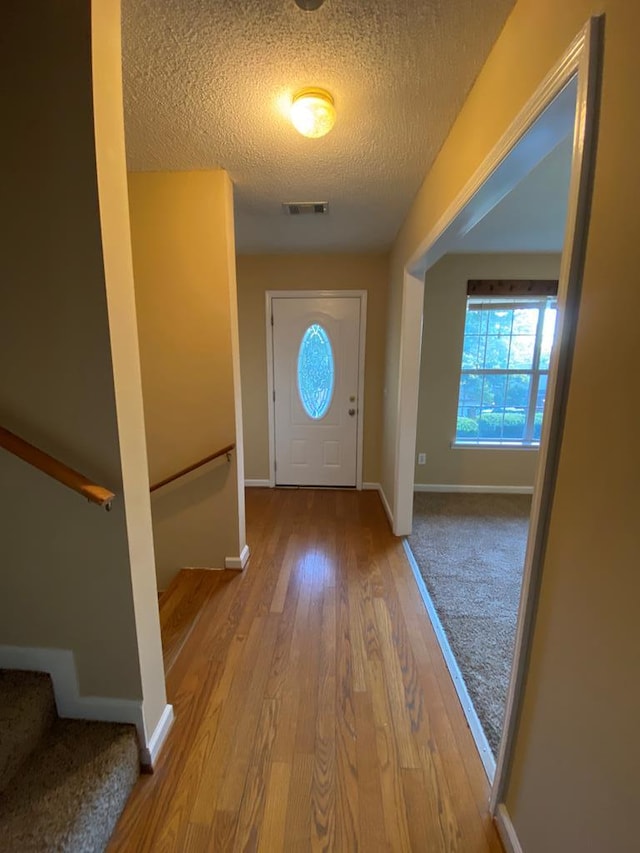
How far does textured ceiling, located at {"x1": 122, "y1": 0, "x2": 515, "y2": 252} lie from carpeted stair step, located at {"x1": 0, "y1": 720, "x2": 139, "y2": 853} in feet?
7.57

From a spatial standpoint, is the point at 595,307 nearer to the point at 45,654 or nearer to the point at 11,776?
the point at 45,654

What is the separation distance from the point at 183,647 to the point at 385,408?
2.58 metres

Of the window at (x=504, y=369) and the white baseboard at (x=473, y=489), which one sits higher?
the window at (x=504, y=369)

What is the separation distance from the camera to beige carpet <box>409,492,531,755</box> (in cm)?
161

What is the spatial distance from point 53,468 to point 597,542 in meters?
1.34

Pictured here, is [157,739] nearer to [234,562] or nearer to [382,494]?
[234,562]

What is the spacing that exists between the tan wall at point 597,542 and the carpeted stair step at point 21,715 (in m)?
1.50

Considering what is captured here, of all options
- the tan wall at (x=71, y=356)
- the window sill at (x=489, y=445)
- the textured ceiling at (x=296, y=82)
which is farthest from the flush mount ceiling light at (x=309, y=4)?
the window sill at (x=489, y=445)

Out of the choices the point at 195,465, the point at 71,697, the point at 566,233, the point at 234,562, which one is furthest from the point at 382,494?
the point at 566,233

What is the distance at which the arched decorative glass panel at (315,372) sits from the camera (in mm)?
3684

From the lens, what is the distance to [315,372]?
12.3 feet

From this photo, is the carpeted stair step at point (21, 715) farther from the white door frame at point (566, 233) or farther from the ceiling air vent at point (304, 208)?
the ceiling air vent at point (304, 208)

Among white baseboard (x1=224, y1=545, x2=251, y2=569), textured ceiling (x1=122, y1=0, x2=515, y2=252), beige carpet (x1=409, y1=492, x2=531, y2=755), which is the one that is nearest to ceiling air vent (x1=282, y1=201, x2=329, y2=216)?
textured ceiling (x1=122, y1=0, x2=515, y2=252)

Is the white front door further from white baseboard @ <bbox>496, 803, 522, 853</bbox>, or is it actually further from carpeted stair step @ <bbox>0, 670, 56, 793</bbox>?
white baseboard @ <bbox>496, 803, 522, 853</bbox>
